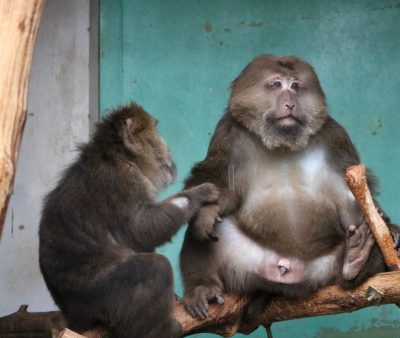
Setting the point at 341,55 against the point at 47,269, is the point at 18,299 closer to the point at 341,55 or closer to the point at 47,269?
the point at 47,269

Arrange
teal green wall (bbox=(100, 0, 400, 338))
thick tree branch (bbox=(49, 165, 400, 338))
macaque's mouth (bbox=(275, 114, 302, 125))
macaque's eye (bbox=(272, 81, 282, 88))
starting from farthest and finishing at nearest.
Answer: teal green wall (bbox=(100, 0, 400, 338)) < macaque's eye (bbox=(272, 81, 282, 88)) < macaque's mouth (bbox=(275, 114, 302, 125)) < thick tree branch (bbox=(49, 165, 400, 338))

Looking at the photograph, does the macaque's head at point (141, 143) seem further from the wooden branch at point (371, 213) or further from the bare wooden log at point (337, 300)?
the wooden branch at point (371, 213)

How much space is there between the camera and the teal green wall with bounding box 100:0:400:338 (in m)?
7.71

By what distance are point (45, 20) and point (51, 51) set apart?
0.86 ft

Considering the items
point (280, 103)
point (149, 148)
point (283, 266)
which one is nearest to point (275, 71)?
point (280, 103)

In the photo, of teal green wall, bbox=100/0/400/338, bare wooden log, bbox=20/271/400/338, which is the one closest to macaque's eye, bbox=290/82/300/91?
bare wooden log, bbox=20/271/400/338

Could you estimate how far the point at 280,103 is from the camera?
247 inches

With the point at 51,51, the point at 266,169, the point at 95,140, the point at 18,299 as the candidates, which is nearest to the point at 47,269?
the point at 95,140

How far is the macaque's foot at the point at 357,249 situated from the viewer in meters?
5.67

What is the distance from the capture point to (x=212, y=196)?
5.97 m

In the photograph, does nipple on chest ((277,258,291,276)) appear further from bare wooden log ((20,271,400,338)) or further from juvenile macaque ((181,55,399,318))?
bare wooden log ((20,271,400,338))

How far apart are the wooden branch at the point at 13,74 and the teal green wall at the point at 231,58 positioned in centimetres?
339

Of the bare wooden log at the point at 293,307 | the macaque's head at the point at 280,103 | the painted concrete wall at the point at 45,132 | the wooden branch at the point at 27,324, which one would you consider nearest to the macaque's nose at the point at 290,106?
the macaque's head at the point at 280,103

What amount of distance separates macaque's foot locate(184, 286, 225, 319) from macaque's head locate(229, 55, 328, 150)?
104cm
